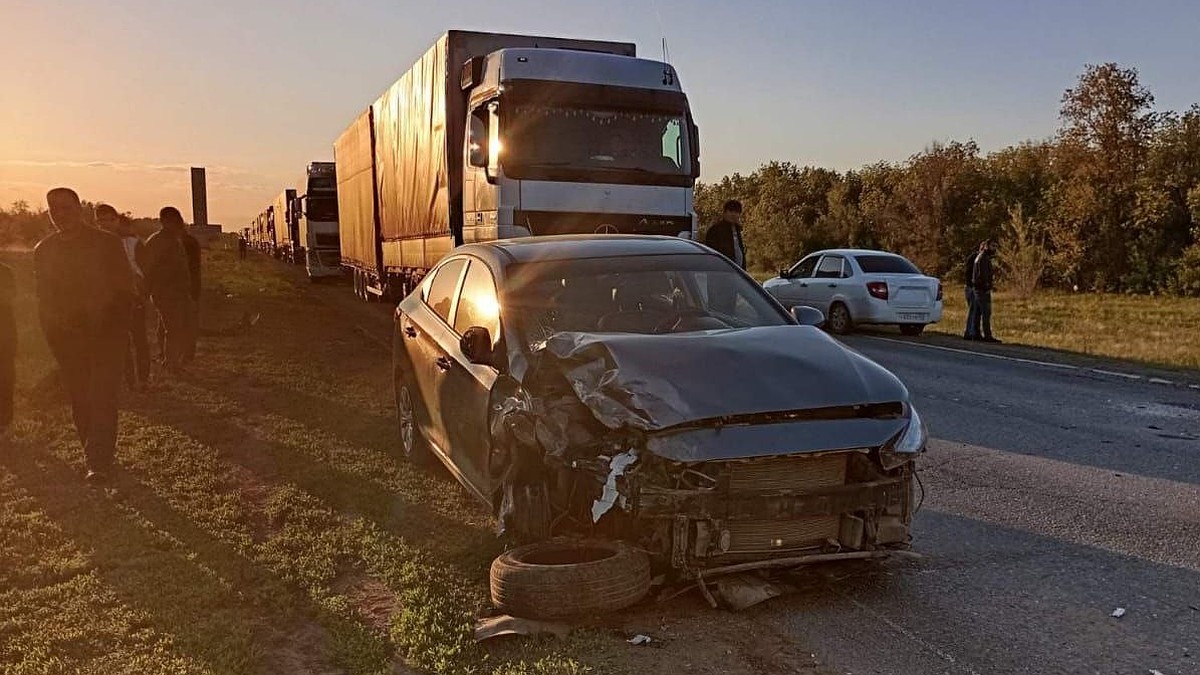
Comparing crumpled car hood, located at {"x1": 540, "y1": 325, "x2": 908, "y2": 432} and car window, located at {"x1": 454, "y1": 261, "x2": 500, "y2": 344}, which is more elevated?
car window, located at {"x1": 454, "y1": 261, "x2": 500, "y2": 344}

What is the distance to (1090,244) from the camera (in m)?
35.2

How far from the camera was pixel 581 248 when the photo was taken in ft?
18.2

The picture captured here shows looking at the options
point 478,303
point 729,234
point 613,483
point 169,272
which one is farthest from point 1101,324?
point 613,483

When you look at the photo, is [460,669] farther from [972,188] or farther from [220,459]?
[972,188]

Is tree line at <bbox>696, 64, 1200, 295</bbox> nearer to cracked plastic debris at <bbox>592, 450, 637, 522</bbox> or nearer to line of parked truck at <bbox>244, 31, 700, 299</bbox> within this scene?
line of parked truck at <bbox>244, 31, 700, 299</bbox>

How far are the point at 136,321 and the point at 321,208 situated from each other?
2260 centimetres

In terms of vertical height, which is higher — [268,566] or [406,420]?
[406,420]

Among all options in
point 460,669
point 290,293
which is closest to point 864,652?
point 460,669

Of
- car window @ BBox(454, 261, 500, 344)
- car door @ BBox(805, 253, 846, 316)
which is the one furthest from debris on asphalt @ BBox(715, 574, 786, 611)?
car door @ BBox(805, 253, 846, 316)

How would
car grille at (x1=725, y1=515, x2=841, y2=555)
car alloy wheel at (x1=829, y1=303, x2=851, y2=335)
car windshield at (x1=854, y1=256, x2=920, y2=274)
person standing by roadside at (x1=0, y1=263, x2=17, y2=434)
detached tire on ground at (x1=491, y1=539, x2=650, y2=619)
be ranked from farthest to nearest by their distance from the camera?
car alloy wheel at (x1=829, y1=303, x2=851, y2=335) → car windshield at (x1=854, y1=256, x2=920, y2=274) → person standing by roadside at (x1=0, y1=263, x2=17, y2=434) → car grille at (x1=725, y1=515, x2=841, y2=555) → detached tire on ground at (x1=491, y1=539, x2=650, y2=619)

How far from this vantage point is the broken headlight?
3908mm

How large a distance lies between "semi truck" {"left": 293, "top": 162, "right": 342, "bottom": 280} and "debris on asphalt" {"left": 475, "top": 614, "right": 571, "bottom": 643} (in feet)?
93.5

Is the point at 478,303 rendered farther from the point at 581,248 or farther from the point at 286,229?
the point at 286,229

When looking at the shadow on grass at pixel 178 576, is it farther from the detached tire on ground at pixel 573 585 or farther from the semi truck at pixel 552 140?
the semi truck at pixel 552 140
